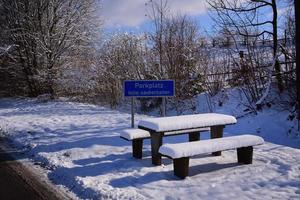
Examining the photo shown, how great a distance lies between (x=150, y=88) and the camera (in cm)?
1071

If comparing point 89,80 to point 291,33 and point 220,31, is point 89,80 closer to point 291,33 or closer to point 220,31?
point 220,31

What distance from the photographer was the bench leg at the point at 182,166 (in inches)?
264

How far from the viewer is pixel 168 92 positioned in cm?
1069

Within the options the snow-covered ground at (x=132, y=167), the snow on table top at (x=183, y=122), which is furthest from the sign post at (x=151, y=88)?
the snow on table top at (x=183, y=122)

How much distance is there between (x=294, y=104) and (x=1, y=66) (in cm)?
1498

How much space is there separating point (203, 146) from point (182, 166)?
0.45 m

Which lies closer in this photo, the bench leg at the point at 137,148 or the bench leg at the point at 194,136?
the bench leg at the point at 137,148

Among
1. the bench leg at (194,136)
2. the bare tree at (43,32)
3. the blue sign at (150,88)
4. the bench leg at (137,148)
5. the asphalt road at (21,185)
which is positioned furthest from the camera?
the bare tree at (43,32)

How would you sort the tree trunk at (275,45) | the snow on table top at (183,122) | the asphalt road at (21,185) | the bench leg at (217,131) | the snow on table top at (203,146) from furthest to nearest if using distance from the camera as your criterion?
the tree trunk at (275,45)
the bench leg at (217,131)
the snow on table top at (183,122)
the snow on table top at (203,146)
the asphalt road at (21,185)

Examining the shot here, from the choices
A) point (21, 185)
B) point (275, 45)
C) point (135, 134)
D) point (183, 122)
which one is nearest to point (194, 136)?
point (183, 122)

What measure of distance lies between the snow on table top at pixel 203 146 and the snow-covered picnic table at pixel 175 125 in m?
0.53

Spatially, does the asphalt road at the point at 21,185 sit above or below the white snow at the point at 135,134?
below

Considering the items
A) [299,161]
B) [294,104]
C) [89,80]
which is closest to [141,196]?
[299,161]

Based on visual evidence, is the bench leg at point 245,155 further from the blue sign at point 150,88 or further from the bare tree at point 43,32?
the bare tree at point 43,32
